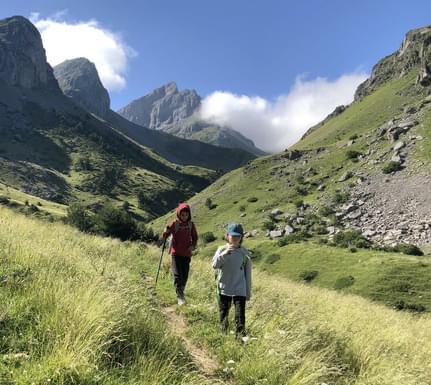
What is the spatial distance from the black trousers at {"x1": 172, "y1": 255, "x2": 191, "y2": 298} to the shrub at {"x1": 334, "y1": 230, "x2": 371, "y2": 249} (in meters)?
38.2

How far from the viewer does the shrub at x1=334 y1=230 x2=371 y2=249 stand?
4522 centimetres

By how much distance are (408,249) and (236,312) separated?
38509mm

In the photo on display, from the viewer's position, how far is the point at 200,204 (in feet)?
306

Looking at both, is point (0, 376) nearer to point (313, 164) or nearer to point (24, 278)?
point (24, 278)

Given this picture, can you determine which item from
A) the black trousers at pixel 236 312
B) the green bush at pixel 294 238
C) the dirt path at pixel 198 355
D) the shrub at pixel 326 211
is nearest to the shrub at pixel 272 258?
the green bush at pixel 294 238

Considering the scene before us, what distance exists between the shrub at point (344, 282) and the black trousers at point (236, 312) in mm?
30581

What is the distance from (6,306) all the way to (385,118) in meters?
120

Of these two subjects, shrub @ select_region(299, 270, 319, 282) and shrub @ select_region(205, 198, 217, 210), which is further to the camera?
shrub @ select_region(205, 198, 217, 210)

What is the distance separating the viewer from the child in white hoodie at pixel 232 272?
8.01 metres

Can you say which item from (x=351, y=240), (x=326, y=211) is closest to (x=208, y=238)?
(x=326, y=211)

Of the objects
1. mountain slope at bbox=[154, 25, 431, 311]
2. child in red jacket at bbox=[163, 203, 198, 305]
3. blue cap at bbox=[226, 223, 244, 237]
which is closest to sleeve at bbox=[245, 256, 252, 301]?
blue cap at bbox=[226, 223, 244, 237]

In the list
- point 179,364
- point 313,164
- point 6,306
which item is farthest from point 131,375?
point 313,164

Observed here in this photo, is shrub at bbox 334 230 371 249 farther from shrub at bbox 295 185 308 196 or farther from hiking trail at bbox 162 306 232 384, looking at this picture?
hiking trail at bbox 162 306 232 384

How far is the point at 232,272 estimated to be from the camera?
812 centimetres
